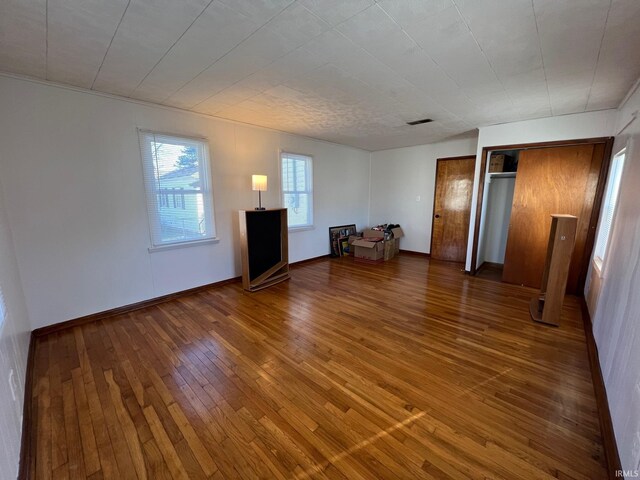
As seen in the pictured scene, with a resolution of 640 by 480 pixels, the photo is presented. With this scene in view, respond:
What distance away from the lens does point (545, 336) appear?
255 cm

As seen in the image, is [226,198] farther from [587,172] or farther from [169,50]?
[587,172]

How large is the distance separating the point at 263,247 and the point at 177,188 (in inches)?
55.2

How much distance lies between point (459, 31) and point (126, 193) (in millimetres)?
3478

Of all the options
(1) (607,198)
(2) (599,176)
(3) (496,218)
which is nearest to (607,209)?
(1) (607,198)

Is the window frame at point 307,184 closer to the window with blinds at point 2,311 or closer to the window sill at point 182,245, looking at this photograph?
the window sill at point 182,245

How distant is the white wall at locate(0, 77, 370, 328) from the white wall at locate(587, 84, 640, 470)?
13.3 ft

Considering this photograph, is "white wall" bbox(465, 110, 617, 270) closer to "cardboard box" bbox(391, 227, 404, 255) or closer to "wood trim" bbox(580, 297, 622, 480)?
"cardboard box" bbox(391, 227, 404, 255)

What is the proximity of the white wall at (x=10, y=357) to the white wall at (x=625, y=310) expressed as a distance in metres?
2.73

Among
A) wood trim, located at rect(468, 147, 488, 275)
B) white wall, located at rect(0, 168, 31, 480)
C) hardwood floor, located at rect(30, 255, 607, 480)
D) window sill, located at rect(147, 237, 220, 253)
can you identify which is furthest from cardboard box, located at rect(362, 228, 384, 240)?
white wall, located at rect(0, 168, 31, 480)

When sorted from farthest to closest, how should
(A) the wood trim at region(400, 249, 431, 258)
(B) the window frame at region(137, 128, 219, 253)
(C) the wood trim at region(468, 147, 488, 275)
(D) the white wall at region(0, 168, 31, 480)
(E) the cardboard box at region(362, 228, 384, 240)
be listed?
(A) the wood trim at region(400, 249, 431, 258) → (E) the cardboard box at region(362, 228, 384, 240) → (C) the wood trim at region(468, 147, 488, 275) → (B) the window frame at region(137, 128, 219, 253) → (D) the white wall at region(0, 168, 31, 480)

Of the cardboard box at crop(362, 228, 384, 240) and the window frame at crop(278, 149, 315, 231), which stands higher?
the window frame at crop(278, 149, 315, 231)

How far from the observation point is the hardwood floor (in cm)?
135

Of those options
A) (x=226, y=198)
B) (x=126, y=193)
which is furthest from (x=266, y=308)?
(x=126, y=193)

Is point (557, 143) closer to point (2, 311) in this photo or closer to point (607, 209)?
point (607, 209)
